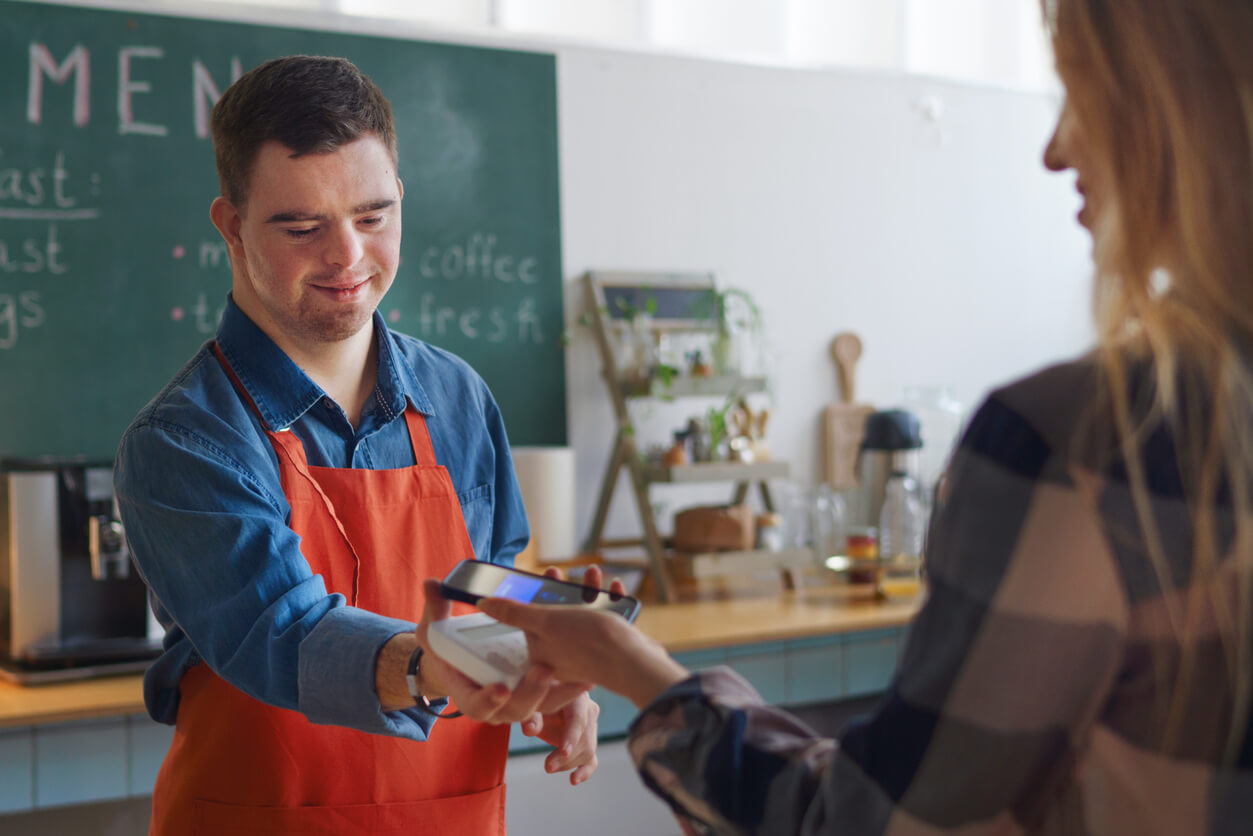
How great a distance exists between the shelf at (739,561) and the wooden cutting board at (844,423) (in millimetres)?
534

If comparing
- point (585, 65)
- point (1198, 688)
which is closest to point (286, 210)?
point (1198, 688)

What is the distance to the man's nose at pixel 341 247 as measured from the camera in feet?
3.97

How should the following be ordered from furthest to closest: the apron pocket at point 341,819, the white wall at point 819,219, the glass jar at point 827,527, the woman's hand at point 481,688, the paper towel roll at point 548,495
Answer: the white wall at point 819,219 < the glass jar at point 827,527 < the paper towel roll at point 548,495 < the apron pocket at point 341,819 < the woman's hand at point 481,688

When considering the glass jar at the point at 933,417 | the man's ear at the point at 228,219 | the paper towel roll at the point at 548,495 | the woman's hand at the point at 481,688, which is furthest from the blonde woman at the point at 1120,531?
the glass jar at the point at 933,417

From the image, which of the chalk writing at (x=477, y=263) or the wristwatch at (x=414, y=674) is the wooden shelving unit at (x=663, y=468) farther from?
the wristwatch at (x=414, y=674)

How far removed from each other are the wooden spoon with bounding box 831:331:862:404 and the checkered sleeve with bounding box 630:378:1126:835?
2.63 meters

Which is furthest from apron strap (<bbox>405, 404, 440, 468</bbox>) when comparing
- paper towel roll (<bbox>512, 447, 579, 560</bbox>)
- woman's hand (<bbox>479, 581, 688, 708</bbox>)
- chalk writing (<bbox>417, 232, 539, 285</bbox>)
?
chalk writing (<bbox>417, 232, 539, 285</bbox>)

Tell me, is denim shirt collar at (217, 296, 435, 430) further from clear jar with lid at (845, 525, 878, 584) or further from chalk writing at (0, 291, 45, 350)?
clear jar with lid at (845, 525, 878, 584)

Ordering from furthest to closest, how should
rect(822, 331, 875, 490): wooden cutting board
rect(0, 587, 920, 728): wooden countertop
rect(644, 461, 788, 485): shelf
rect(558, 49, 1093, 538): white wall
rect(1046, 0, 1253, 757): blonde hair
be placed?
1. rect(822, 331, 875, 490): wooden cutting board
2. rect(558, 49, 1093, 538): white wall
3. rect(644, 461, 788, 485): shelf
4. rect(0, 587, 920, 728): wooden countertop
5. rect(1046, 0, 1253, 757): blonde hair

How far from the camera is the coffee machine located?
1966mm

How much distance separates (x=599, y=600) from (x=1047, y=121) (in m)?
3.18

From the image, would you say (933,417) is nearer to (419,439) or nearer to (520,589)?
(419,439)

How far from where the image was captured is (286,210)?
1195 mm

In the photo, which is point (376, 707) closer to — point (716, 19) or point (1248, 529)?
point (1248, 529)
